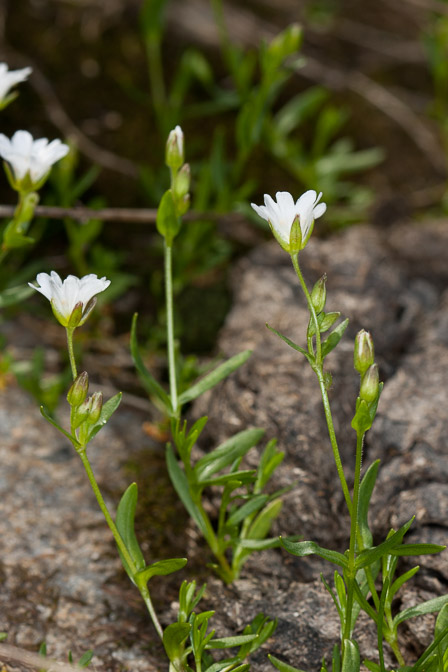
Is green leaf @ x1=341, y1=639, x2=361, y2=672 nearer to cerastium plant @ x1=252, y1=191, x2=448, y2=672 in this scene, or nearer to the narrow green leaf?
cerastium plant @ x1=252, y1=191, x2=448, y2=672

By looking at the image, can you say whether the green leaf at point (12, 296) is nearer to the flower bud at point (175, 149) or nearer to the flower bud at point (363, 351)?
the flower bud at point (175, 149)

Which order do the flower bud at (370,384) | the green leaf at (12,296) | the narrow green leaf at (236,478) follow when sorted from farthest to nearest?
1. the green leaf at (12,296)
2. the narrow green leaf at (236,478)
3. the flower bud at (370,384)

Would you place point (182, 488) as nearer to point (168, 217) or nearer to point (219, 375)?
point (219, 375)

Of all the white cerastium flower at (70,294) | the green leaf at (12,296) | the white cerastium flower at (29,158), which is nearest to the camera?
the white cerastium flower at (70,294)

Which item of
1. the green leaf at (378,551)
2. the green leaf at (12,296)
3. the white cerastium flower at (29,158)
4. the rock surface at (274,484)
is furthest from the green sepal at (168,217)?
the green leaf at (378,551)

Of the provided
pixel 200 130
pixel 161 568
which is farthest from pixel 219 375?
pixel 200 130

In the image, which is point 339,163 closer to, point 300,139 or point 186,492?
point 300,139

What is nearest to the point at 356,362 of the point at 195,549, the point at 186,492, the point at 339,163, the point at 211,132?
the point at 186,492
